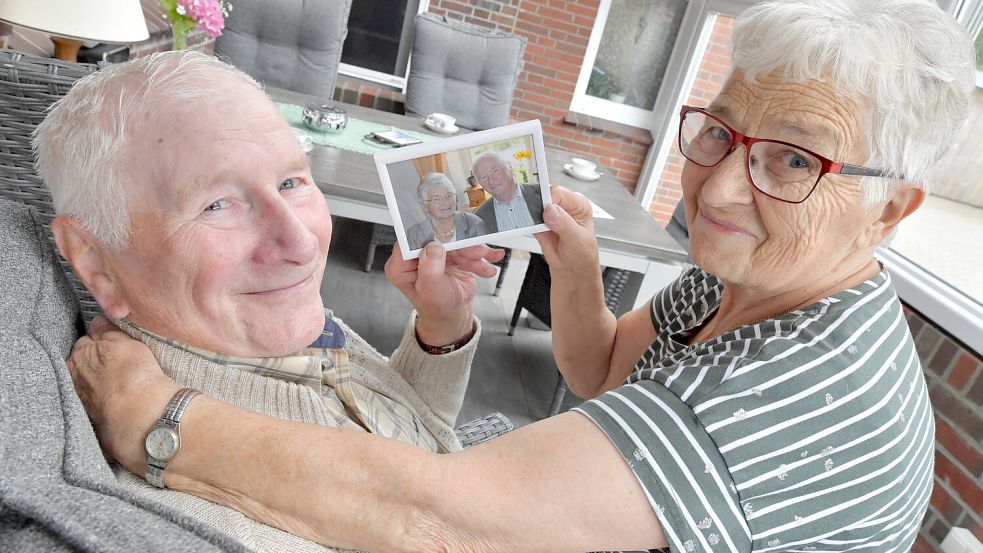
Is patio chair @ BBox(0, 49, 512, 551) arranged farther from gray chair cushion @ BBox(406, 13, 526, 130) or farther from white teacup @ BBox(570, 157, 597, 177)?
gray chair cushion @ BBox(406, 13, 526, 130)

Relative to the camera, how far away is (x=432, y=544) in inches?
35.3

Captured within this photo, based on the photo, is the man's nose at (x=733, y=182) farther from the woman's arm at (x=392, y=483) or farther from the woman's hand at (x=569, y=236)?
the woman's arm at (x=392, y=483)

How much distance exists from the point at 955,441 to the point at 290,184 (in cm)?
219

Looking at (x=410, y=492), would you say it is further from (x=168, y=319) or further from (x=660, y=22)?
(x=660, y=22)

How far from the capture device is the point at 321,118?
2848mm

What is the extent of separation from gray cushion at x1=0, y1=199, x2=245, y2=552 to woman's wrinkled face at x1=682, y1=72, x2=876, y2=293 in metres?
0.88

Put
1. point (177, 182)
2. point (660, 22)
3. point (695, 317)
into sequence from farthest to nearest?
point (660, 22), point (695, 317), point (177, 182)

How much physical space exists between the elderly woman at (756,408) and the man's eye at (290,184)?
34cm

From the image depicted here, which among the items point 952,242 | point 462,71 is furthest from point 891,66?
point 462,71

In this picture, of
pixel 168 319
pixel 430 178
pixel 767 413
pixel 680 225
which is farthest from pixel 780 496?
pixel 680 225

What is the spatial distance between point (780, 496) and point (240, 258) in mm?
844

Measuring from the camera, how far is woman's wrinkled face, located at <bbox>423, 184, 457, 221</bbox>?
126 centimetres

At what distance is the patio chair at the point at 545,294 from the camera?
290 cm

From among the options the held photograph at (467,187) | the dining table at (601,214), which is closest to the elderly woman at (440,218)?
the held photograph at (467,187)
